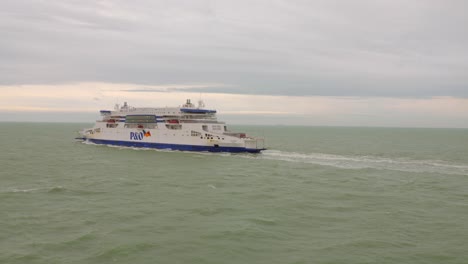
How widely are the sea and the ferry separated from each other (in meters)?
13.5

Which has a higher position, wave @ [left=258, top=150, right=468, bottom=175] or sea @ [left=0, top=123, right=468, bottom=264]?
wave @ [left=258, top=150, right=468, bottom=175]

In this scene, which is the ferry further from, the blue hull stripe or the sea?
the sea

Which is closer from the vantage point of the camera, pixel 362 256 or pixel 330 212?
pixel 362 256

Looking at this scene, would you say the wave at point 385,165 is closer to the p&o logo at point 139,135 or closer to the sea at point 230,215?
the sea at point 230,215

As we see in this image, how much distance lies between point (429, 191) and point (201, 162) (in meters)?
24.3

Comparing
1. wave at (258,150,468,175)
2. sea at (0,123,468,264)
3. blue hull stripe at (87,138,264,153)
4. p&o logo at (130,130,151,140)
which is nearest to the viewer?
sea at (0,123,468,264)

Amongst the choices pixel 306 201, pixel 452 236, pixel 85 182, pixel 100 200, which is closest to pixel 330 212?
pixel 306 201

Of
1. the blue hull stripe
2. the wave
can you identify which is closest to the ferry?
the blue hull stripe

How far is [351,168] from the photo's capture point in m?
42.1

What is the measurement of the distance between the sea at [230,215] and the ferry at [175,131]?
44.3ft

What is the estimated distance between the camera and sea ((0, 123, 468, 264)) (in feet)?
53.5

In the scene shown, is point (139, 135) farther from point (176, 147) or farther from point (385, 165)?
point (385, 165)

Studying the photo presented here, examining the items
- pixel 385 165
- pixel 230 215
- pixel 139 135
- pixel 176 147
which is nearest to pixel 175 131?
pixel 176 147

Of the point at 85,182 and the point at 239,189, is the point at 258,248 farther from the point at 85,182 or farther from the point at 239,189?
the point at 85,182
